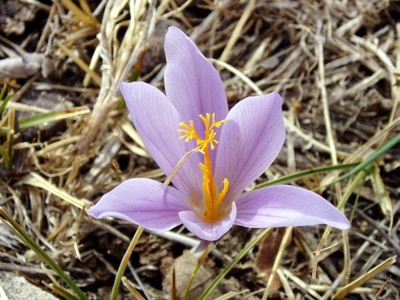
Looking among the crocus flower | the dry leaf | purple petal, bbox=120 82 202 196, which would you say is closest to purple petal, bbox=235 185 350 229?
the crocus flower

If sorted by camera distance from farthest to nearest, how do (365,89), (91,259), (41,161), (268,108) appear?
(365,89), (41,161), (91,259), (268,108)

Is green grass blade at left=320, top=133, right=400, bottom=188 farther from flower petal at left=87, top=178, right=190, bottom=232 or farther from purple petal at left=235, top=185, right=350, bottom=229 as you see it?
flower petal at left=87, top=178, right=190, bottom=232

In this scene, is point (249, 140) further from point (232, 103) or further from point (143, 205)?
point (232, 103)

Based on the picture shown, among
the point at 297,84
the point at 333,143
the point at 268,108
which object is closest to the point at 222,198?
the point at 268,108

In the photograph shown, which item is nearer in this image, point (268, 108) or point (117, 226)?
point (268, 108)

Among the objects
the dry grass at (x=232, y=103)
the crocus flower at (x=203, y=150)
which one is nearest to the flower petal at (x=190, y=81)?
the crocus flower at (x=203, y=150)

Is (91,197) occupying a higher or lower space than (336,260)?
higher

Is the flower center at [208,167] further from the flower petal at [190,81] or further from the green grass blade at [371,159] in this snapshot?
the green grass blade at [371,159]

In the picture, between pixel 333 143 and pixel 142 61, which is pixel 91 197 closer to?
pixel 142 61
